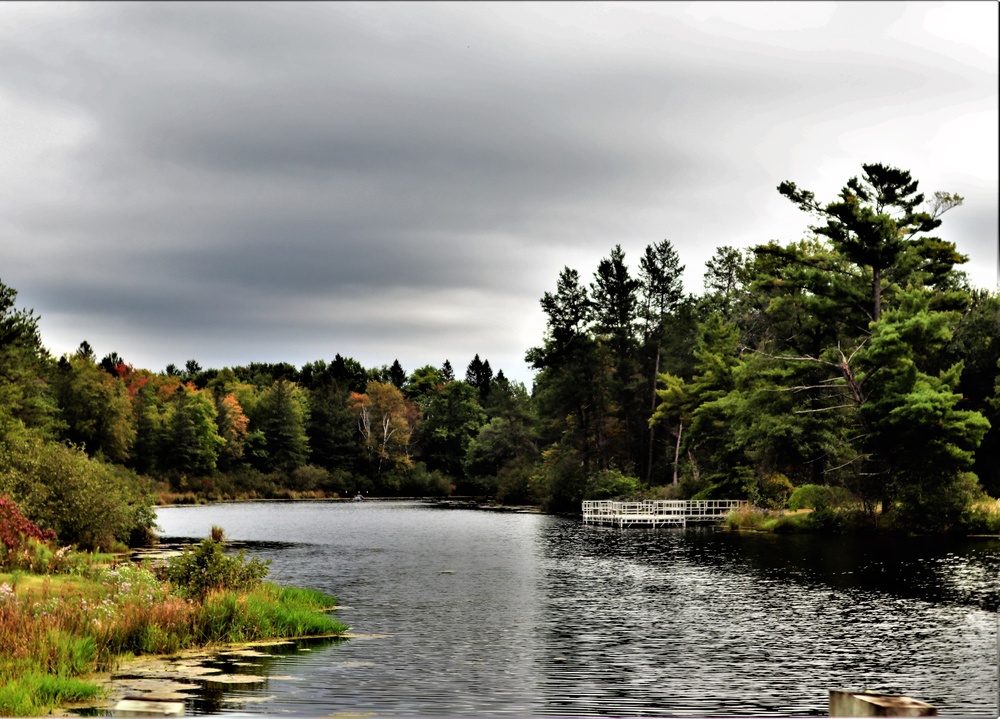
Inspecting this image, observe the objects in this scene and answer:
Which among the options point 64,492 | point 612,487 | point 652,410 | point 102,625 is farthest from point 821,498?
point 102,625

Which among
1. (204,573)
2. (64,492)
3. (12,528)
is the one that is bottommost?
(204,573)

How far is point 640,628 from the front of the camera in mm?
27078

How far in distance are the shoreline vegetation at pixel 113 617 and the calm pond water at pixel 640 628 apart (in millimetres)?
1590

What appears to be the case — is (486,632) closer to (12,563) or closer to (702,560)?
(12,563)

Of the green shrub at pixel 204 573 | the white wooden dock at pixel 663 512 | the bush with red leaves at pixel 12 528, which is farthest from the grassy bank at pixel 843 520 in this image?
the bush with red leaves at pixel 12 528

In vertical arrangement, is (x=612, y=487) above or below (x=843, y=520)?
above

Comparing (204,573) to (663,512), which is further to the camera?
(663,512)

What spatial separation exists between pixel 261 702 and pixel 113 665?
137 inches

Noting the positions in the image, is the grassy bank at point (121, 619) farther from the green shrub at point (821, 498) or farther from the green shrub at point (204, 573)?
the green shrub at point (821, 498)

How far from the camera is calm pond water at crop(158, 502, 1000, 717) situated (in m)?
17.9

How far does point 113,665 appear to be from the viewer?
1808cm

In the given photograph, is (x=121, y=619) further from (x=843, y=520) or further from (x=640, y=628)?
(x=843, y=520)

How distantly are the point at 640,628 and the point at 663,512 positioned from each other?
4978cm

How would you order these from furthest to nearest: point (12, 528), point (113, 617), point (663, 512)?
point (663, 512) < point (12, 528) < point (113, 617)
